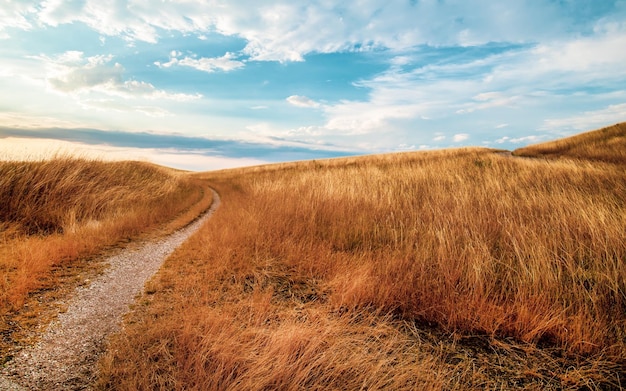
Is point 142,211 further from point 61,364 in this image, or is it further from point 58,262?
point 61,364

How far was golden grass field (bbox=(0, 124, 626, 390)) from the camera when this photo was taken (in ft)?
7.20

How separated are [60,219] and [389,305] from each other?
8.29m

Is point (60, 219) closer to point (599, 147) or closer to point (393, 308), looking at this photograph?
point (393, 308)

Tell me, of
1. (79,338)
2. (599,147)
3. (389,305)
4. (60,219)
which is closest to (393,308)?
(389,305)

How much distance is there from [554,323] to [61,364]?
435 cm

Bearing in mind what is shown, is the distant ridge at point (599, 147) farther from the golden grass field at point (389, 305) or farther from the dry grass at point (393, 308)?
the dry grass at point (393, 308)

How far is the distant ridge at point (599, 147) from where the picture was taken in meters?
16.0

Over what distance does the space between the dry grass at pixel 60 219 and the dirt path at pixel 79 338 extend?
0.42m

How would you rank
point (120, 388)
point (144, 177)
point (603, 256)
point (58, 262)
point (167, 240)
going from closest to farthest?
point (120, 388), point (603, 256), point (58, 262), point (167, 240), point (144, 177)

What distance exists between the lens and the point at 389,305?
3.17 meters

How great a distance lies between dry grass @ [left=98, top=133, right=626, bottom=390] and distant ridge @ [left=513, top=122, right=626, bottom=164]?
1507 cm

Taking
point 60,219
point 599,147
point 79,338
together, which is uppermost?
point 599,147

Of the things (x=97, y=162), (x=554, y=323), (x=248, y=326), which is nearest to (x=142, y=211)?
(x=97, y=162)

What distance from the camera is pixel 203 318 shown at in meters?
2.78
